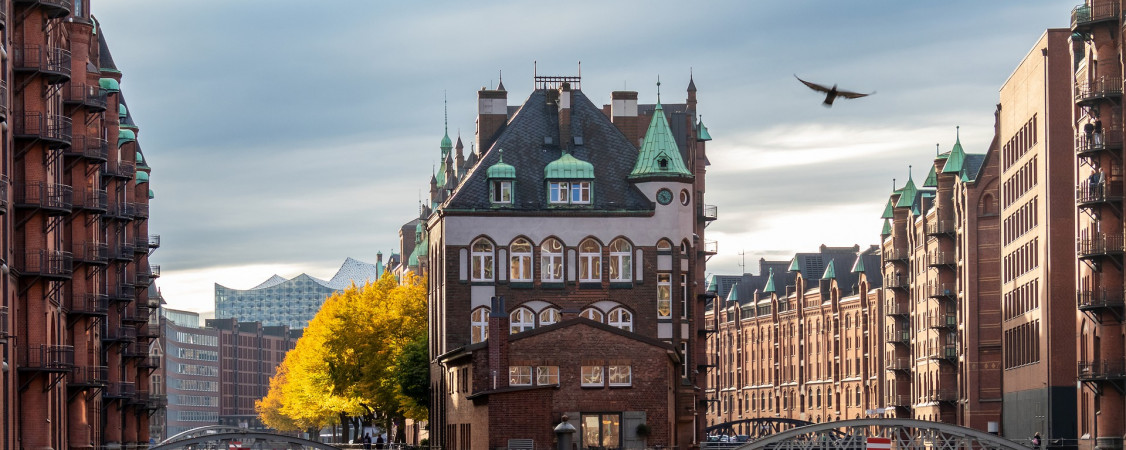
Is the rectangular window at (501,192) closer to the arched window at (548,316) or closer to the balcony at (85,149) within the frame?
the arched window at (548,316)

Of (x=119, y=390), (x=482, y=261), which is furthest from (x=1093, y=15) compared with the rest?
(x=119, y=390)

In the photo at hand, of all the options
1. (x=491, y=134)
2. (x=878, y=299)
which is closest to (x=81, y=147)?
(x=491, y=134)

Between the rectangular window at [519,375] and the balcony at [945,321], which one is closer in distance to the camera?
the rectangular window at [519,375]

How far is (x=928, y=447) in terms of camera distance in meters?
142

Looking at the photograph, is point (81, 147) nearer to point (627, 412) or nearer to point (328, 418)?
point (627, 412)

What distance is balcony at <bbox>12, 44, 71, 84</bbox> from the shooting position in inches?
2660

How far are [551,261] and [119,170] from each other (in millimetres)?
21783

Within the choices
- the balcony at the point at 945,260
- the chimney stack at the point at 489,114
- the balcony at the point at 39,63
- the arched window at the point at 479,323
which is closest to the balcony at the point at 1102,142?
the arched window at the point at 479,323

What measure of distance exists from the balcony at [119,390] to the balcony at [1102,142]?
160 feet

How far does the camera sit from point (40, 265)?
6906 cm

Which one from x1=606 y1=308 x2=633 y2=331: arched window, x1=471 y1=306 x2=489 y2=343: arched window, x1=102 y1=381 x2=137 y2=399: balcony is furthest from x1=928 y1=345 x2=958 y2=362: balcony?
x1=102 y1=381 x2=137 y2=399: balcony

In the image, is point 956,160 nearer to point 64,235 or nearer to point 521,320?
point 521,320

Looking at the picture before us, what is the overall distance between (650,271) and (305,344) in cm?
4925

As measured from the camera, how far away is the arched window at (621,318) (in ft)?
329
